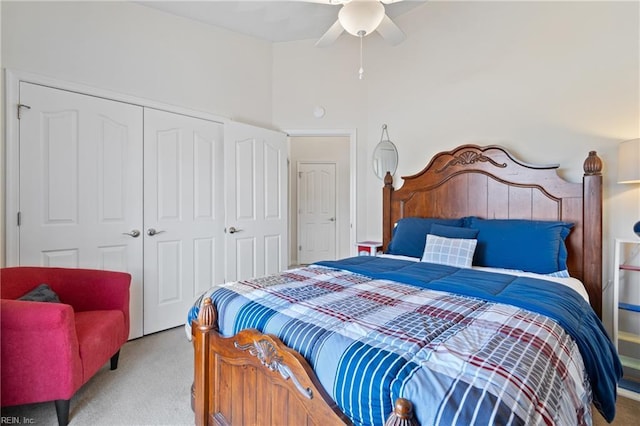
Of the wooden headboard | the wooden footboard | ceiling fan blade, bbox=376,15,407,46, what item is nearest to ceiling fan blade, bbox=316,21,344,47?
ceiling fan blade, bbox=376,15,407,46

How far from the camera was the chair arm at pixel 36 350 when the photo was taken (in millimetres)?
1535

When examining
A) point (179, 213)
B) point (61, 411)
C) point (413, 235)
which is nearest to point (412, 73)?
point (413, 235)

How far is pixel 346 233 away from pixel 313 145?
173 centimetres

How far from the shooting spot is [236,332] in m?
1.44

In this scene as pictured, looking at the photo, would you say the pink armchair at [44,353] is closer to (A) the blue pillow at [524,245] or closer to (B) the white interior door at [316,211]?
(A) the blue pillow at [524,245]

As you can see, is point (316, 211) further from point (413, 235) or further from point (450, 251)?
point (450, 251)

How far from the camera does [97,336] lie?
6.11 feet

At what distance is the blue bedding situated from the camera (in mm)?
1271

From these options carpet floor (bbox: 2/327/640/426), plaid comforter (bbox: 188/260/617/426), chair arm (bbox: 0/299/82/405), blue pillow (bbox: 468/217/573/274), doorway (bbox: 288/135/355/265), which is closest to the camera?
plaid comforter (bbox: 188/260/617/426)

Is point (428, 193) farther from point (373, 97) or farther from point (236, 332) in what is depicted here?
point (236, 332)

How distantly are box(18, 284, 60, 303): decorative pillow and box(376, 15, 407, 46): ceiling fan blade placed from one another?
2.74 metres

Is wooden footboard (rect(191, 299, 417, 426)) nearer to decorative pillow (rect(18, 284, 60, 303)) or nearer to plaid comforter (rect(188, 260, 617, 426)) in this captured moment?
plaid comforter (rect(188, 260, 617, 426))

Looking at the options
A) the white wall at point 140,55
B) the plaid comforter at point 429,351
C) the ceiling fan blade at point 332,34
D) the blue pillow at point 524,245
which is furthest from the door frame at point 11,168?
the blue pillow at point 524,245

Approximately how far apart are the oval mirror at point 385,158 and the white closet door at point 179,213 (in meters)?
1.66
